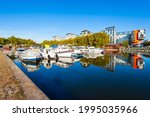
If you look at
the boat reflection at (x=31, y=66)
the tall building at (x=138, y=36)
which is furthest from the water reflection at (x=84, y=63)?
the tall building at (x=138, y=36)

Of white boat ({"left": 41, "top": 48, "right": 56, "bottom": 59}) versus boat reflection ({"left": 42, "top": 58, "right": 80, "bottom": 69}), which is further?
white boat ({"left": 41, "top": 48, "right": 56, "bottom": 59})

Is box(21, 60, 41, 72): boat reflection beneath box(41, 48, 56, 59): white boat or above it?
beneath

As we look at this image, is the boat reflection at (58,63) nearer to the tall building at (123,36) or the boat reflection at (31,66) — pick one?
the boat reflection at (31,66)

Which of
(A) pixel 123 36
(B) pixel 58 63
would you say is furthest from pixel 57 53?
(A) pixel 123 36

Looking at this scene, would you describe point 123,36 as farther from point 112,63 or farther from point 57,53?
point 112,63

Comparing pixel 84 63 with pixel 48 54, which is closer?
pixel 84 63

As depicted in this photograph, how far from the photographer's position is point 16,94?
34.7ft

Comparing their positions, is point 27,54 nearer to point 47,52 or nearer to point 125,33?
point 47,52

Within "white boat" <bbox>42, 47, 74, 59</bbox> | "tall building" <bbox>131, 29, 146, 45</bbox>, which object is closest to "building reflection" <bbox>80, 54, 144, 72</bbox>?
"white boat" <bbox>42, 47, 74, 59</bbox>

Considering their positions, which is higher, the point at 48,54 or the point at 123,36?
the point at 123,36

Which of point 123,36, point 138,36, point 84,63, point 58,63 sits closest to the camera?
point 58,63

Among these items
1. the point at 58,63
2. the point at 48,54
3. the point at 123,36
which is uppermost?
the point at 123,36

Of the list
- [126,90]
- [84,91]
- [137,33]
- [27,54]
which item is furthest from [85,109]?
[137,33]

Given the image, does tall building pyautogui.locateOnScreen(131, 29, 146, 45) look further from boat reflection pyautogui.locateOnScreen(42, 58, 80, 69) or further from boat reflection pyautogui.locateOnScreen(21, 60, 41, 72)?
boat reflection pyautogui.locateOnScreen(21, 60, 41, 72)
